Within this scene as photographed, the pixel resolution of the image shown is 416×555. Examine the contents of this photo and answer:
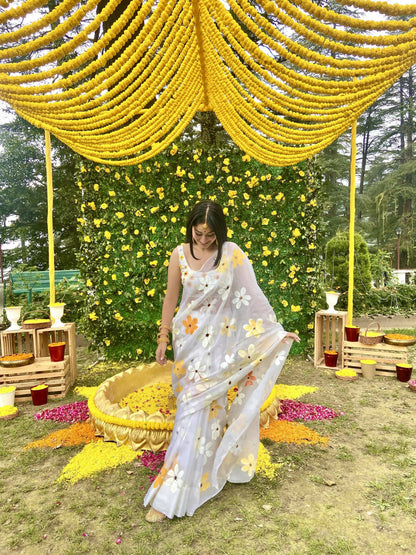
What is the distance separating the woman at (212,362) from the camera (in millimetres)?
2143

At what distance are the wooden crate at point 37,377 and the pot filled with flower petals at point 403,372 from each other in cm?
397

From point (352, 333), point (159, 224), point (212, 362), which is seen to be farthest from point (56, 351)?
point (352, 333)

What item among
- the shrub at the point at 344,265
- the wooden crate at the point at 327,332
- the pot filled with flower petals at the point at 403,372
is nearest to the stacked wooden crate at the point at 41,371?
the wooden crate at the point at 327,332

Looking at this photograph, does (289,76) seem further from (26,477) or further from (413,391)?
(413,391)

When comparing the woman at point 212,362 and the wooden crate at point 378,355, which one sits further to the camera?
the wooden crate at point 378,355

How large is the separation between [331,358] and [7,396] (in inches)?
154

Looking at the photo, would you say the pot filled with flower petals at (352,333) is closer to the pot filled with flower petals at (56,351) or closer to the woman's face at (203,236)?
the woman's face at (203,236)

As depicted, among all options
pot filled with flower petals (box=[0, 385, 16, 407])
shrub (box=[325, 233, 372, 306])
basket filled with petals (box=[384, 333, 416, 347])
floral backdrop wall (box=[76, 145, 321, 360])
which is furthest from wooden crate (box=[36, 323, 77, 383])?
shrub (box=[325, 233, 372, 306])

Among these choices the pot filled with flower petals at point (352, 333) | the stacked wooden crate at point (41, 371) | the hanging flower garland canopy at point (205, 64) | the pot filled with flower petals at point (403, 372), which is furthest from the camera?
the pot filled with flower petals at point (352, 333)

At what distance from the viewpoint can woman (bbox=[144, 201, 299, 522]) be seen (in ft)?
7.03

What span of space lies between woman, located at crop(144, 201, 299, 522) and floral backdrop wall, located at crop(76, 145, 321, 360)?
2668 millimetres

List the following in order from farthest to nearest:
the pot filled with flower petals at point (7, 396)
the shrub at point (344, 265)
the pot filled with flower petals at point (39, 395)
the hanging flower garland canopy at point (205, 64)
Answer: the shrub at point (344, 265) → the pot filled with flower petals at point (39, 395) → the pot filled with flower petals at point (7, 396) → the hanging flower garland canopy at point (205, 64)

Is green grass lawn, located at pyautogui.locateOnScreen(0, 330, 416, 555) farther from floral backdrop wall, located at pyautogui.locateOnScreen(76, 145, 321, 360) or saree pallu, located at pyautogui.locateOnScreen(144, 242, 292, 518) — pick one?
floral backdrop wall, located at pyautogui.locateOnScreen(76, 145, 321, 360)

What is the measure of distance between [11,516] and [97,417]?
930 millimetres
